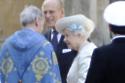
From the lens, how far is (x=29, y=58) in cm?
769

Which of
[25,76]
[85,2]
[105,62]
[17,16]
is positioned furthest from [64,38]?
[17,16]

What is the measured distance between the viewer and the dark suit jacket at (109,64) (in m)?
6.23

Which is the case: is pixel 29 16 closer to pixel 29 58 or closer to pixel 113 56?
pixel 29 58

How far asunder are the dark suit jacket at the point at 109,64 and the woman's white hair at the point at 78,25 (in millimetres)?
1655

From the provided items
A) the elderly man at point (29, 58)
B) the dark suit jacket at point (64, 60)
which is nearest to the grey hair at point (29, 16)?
the elderly man at point (29, 58)

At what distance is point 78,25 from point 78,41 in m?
0.19

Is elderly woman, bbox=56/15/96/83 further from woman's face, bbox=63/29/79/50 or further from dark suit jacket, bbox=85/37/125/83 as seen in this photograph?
dark suit jacket, bbox=85/37/125/83

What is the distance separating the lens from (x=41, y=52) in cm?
768

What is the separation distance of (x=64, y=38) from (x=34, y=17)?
76 centimetres

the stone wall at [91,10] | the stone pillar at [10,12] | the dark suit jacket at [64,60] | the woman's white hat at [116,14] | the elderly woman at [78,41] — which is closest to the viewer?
the woman's white hat at [116,14]

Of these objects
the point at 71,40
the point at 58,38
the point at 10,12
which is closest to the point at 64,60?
the point at 58,38

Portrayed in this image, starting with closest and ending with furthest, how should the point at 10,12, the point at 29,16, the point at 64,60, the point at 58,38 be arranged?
the point at 29,16
the point at 64,60
the point at 58,38
the point at 10,12

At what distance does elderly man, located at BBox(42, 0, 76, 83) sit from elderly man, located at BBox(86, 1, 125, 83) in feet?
6.96

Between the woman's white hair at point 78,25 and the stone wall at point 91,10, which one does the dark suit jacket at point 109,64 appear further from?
the stone wall at point 91,10
